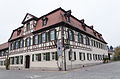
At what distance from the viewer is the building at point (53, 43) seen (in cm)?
1805

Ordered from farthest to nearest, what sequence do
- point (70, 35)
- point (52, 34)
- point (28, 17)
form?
point (28, 17), point (70, 35), point (52, 34)

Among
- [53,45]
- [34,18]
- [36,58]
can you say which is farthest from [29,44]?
[53,45]

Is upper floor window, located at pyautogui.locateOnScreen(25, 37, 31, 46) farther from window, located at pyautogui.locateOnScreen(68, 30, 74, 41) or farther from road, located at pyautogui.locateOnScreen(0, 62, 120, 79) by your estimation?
road, located at pyautogui.locateOnScreen(0, 62, 120, 79)

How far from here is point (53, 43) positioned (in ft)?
61.5

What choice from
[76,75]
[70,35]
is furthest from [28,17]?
[76,75]

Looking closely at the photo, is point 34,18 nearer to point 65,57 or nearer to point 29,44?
point 29,44

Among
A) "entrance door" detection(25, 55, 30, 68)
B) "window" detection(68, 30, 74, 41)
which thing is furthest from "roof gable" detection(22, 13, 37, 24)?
"window" detection(68, 30, 74, 41)

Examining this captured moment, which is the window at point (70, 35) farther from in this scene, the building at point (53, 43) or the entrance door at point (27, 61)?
the entrance door at point (27, 61)

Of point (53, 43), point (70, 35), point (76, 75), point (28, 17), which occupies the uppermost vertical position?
point (28, 17)

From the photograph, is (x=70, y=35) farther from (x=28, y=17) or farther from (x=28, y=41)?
(x=28, y=17)

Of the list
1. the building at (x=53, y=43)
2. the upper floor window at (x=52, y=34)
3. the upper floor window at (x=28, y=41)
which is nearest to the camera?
the building at (x=53, y=43)

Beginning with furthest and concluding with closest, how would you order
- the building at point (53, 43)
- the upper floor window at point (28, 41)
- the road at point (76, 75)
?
the upper floor window at point (28, 41)
the building at point (53, 43)
the road at point (76, 75)

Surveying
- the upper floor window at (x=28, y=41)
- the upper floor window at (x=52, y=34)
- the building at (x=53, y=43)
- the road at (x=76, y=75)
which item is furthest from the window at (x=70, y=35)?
the upper floor window at (x=28, y=41)

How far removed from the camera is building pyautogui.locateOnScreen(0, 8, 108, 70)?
18047mm
